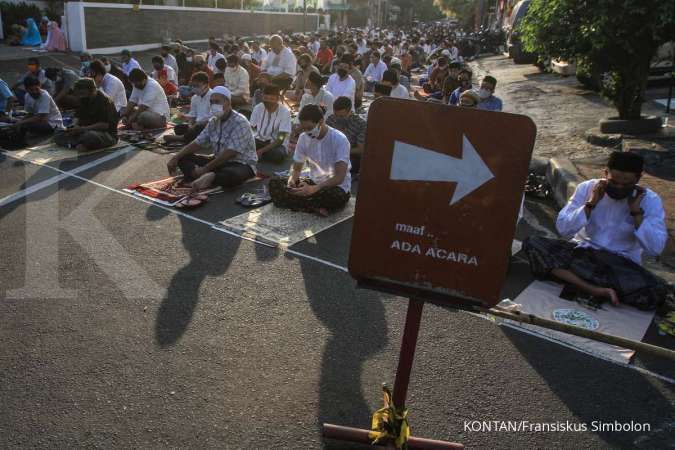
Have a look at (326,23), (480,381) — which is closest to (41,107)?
(480,381)

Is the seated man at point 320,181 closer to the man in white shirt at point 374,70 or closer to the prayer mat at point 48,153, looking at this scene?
the prayer mat at point 48,153

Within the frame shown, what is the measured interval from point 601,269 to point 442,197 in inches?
110

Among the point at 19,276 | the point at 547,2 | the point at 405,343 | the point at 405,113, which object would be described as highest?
the point at 547,2

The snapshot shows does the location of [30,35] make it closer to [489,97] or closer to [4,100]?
[4,100]

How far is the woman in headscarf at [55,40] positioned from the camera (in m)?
21.6

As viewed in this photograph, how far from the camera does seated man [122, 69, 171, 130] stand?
9727mm

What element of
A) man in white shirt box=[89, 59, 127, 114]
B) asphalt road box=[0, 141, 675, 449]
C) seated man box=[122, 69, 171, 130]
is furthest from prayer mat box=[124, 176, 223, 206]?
man in white shirt box=[89, 59, 127, 114]

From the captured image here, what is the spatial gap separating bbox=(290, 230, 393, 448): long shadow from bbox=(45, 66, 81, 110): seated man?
342 inches

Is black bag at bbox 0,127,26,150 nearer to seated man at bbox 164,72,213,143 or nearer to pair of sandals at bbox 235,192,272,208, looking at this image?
seated man at bbox 164,72,213,143

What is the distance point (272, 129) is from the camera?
8320mm

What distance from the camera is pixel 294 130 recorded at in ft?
30.0

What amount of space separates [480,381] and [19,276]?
3655mm

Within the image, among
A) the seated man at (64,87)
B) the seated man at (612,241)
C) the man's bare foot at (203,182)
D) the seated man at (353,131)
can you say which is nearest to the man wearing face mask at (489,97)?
the seated man at (353,131)

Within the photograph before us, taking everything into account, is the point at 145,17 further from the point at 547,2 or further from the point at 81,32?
the point at 547,2
